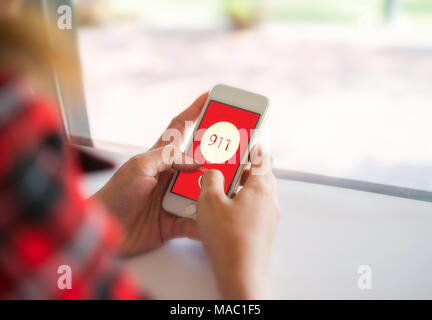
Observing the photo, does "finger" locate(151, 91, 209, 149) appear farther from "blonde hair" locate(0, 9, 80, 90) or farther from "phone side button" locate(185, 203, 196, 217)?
"blonde hair" locate(0, 9, 80, 90)

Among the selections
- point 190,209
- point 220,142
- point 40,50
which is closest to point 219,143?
point 220,142

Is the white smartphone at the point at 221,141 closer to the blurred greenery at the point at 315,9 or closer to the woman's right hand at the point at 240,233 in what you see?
the woman's right hand at the point at 240,233

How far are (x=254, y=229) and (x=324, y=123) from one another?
3.20 feet

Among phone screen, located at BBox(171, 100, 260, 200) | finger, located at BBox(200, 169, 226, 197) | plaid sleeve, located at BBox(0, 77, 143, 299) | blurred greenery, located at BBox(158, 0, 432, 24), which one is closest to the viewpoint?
plaid sleeve, located at BBox(0, 77, 143, 299)

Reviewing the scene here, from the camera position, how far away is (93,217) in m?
0.46

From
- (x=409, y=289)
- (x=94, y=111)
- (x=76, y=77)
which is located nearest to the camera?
(x=409, y=289)

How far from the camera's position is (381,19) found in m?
1.94

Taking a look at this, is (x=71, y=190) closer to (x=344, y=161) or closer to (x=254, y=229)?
(x=254, y=229)

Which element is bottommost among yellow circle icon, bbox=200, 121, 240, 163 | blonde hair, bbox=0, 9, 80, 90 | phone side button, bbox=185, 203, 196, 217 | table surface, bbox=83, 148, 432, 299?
table surface, bbox=83, 148, 432, 299

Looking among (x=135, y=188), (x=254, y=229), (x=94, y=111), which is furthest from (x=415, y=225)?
(x=94, y=111)

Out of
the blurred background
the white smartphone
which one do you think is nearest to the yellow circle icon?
the white smartphone

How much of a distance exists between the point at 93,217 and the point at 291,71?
6.81 ft

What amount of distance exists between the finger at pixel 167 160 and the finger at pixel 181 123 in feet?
0.21

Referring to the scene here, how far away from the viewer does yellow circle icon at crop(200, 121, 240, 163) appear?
2.02ft
